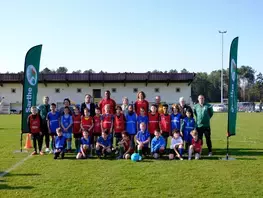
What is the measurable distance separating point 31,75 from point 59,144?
2.86 meters

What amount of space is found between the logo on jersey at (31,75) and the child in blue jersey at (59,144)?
2292 mm

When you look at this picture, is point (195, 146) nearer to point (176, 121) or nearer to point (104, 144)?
point (176, 121)

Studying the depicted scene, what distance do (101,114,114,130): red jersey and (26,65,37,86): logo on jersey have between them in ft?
9.24

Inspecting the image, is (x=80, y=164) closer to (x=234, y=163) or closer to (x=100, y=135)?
(x=100, y=135)

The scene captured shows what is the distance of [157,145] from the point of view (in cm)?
951

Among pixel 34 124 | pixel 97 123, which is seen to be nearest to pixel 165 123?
pixel 97 123

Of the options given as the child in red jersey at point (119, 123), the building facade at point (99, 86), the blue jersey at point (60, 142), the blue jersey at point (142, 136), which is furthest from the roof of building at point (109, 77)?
the blue jersey at point (60, 142)

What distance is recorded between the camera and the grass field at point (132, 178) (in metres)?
5.88

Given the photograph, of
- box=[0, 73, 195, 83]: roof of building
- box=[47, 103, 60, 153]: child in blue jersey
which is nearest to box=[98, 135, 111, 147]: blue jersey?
box=[47, 103, 60, 153]: child in blue jersey

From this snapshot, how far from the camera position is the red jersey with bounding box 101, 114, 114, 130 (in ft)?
33.0

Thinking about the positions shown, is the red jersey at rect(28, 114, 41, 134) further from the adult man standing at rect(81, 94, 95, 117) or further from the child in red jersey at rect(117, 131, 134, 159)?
the child in red jersey at rect(117, 131, 134, 159)

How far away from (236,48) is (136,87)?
1677 inches

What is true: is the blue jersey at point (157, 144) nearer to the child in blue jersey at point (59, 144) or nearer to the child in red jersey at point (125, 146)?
the child in red jersey at point (125, 146)

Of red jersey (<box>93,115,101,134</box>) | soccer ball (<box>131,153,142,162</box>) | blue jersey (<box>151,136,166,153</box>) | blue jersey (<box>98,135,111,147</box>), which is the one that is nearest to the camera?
soccer ball (<box>131,153,142,162</box>)
